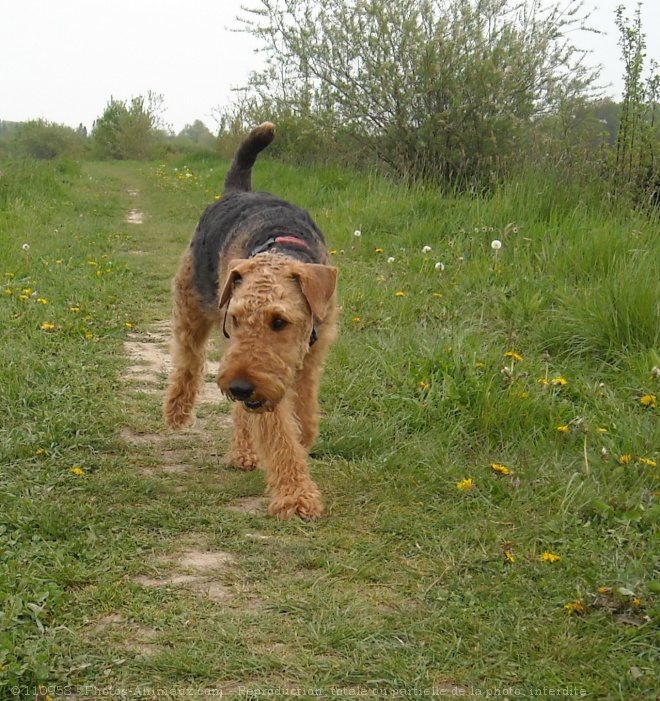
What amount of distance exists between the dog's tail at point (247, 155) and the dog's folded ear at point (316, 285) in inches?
61.5

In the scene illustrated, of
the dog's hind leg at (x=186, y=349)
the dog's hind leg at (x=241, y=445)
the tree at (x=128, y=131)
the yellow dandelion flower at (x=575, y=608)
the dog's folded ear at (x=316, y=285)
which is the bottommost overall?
the yellow dandelion flower at (x=575, y=608)

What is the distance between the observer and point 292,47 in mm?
8984

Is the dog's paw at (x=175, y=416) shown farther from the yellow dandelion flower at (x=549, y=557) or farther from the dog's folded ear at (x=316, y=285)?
the yellow dandelion flower at (x=549, y=557)

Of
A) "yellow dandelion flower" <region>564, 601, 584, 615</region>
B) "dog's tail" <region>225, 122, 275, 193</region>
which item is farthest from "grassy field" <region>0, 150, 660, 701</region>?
"dog's tail" <region>225, 122, 275, 193</region>

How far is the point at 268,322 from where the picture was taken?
2607mm

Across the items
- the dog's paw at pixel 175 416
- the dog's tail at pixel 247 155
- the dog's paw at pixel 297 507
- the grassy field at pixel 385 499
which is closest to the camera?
the grassy field at pixel 385 499

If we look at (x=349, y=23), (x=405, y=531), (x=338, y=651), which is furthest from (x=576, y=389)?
(x=349, y=23)

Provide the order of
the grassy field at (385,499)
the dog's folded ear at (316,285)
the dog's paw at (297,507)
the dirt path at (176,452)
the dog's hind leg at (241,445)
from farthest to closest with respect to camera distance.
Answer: the dog's hind leg at (241,445) → the dog's folded ear at (316,285) → the dog's paw at (297,507) → the dirt path at (176,452) → the grassy field at (385,499)

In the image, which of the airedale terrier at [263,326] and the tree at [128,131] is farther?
the tree at [128,131]

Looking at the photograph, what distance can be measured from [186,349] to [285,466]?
4.14 ft

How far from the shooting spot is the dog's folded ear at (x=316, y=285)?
2771mm

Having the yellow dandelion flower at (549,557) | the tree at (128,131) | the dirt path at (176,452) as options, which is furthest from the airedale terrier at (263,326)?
the tree at (128,131)

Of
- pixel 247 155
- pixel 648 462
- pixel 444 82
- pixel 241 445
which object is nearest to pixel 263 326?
pixel 241 445

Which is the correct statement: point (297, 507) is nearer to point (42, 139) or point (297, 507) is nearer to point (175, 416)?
point (175, 416)
